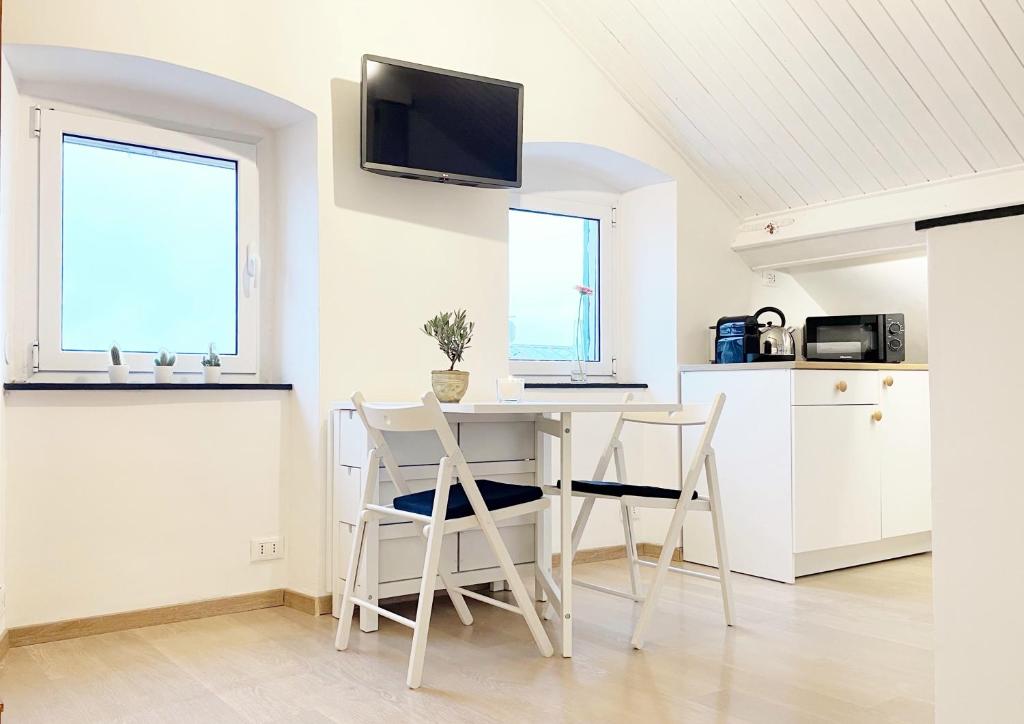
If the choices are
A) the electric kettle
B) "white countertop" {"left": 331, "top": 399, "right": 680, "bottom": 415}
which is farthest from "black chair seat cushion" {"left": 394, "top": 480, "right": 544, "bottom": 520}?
the electric kettle

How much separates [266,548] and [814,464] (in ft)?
7.27

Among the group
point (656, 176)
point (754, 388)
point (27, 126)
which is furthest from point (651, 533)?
point (27, 126)

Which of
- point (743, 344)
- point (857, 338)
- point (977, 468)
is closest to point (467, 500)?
point (977, 468)

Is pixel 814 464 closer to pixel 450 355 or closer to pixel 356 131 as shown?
pixel 450 355

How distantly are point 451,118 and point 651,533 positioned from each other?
84.0 inches

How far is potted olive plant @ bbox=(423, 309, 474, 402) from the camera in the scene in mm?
3076

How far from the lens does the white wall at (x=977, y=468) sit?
1.46 metres

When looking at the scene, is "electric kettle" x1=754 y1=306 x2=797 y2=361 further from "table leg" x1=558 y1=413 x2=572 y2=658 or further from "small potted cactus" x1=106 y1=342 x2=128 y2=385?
"small potted cactus" x1=106 y1=342 x2=128 y2=385

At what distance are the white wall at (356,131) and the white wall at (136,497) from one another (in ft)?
0.65

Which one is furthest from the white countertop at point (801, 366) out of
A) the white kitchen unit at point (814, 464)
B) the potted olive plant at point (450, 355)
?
the potted olive plant at point (450, 355)

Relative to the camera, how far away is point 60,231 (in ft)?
10.2

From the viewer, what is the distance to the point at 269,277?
11.7 ft

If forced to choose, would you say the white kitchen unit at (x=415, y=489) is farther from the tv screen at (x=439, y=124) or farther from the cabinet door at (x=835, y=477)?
the cabinet door at (x=835, y=477)

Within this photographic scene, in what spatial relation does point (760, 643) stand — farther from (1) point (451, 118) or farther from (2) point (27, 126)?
(2) point (27, 126)
